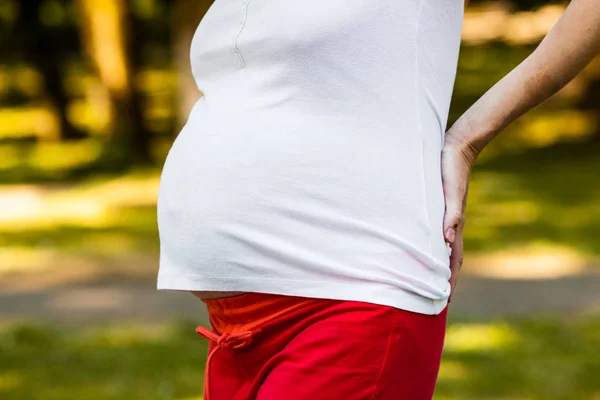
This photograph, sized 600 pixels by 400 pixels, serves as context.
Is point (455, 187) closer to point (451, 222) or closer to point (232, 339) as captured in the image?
point (451, 222)

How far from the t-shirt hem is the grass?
3048mm

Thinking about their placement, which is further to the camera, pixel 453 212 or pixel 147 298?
pixel 147 298

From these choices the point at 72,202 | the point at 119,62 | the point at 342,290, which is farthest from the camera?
the point at 119,62

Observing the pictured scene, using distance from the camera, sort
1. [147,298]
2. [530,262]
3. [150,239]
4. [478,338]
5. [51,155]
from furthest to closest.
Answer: [51,155]
[150,239]
[530,262]
[147,298]
[478,338]

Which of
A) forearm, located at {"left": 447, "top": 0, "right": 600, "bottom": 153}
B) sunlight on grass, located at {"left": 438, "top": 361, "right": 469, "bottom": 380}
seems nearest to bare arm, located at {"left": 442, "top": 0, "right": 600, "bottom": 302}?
forearm, located at {"left": 447, "top": 0, "right": 600, "bottom": 153}

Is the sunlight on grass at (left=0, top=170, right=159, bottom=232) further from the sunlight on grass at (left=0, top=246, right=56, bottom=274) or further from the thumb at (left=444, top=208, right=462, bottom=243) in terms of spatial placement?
the thumb at (left=444, top=208, right=462, bottom=243)

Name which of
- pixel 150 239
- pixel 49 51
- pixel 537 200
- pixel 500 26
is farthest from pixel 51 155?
pixel 500 26

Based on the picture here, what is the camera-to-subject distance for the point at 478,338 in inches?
207

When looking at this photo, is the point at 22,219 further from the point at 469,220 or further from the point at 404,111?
the point at 404,111

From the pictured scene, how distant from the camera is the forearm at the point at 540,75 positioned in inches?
58.9

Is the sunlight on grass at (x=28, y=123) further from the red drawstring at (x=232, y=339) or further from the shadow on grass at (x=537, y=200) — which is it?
the red drawstring at (x=232, y=339)

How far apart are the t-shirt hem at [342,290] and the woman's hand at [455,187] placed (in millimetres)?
97

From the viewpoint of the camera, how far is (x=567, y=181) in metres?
10.9

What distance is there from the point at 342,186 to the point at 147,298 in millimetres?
5129
